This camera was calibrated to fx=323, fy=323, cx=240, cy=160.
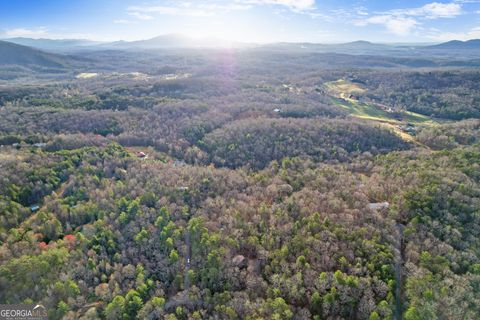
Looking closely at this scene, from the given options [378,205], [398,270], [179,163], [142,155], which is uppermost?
[378,205]

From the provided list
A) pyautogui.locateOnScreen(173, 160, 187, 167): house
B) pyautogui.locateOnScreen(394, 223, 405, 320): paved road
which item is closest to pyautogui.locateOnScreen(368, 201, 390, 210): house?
pyautogui.locateOnScreen(394, 223, 405, 320): paved road

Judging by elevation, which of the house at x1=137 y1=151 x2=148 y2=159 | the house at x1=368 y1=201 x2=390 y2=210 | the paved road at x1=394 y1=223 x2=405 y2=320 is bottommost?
the paved road at x1=394 y1=223 x2=405 y2=320

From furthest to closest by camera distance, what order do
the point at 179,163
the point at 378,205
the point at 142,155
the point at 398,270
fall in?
1. the point at 142,155
2. the point at 179,163
3. the point at 378,205
4. the point at 398,270

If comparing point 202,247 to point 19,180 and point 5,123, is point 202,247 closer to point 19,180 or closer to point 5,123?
point 19,180

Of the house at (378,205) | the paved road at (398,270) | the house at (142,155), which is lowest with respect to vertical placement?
the paved road at (398,270)

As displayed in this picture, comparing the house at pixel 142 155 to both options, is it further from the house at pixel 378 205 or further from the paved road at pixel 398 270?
the paved road at pixel 398 270

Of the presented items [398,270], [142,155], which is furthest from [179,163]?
[398,270]

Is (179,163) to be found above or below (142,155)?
below

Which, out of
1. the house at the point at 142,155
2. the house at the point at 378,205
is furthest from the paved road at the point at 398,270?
the house at the point at 142,155

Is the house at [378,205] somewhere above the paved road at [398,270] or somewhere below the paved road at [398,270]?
above

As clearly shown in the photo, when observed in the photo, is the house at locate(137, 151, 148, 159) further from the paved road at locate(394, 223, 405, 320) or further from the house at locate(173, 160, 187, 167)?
the paved road at locate(394, 223, 405, 320)

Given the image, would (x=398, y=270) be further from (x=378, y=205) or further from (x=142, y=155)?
(x=142, y=155)
